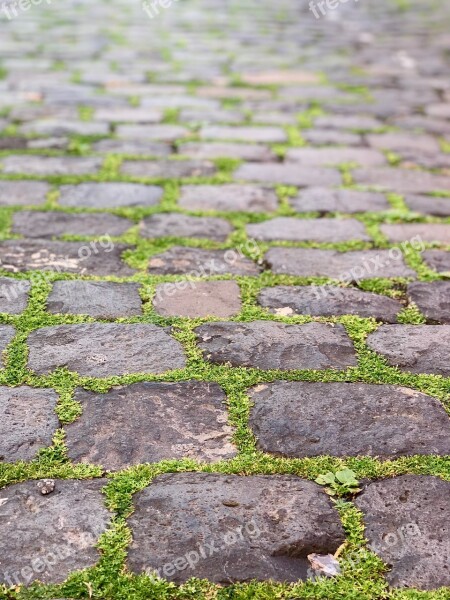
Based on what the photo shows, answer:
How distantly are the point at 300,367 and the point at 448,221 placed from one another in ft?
5.30

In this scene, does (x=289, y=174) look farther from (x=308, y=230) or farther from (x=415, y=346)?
(x=415, y=346)

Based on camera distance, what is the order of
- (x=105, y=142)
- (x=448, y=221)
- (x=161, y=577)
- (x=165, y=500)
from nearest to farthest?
(x=161, y=577), (x=165, y=500), (x=448, y=221), (x=105, y=142)

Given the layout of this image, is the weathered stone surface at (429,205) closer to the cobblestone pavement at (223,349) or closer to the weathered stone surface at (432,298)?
the cobblestone pavement at (223,349)

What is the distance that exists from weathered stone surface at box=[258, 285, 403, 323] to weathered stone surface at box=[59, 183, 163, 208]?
1135 mm

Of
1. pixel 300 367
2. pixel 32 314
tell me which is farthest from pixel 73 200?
pixel 300 367

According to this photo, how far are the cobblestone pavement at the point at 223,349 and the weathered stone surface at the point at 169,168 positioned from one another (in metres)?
0.02

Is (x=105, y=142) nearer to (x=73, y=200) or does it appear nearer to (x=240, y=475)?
(x=73, y=200)

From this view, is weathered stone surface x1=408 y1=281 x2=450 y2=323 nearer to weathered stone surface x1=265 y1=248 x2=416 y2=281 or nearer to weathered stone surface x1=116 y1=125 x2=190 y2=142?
weathered stone surface x1=265 y1=248 x2=416 y2=281

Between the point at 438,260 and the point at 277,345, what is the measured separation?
1.07 metres

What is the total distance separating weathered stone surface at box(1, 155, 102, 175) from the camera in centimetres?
420

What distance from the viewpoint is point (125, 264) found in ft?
10.5

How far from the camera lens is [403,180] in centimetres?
427

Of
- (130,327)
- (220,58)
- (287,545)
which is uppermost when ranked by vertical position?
(220,58)
